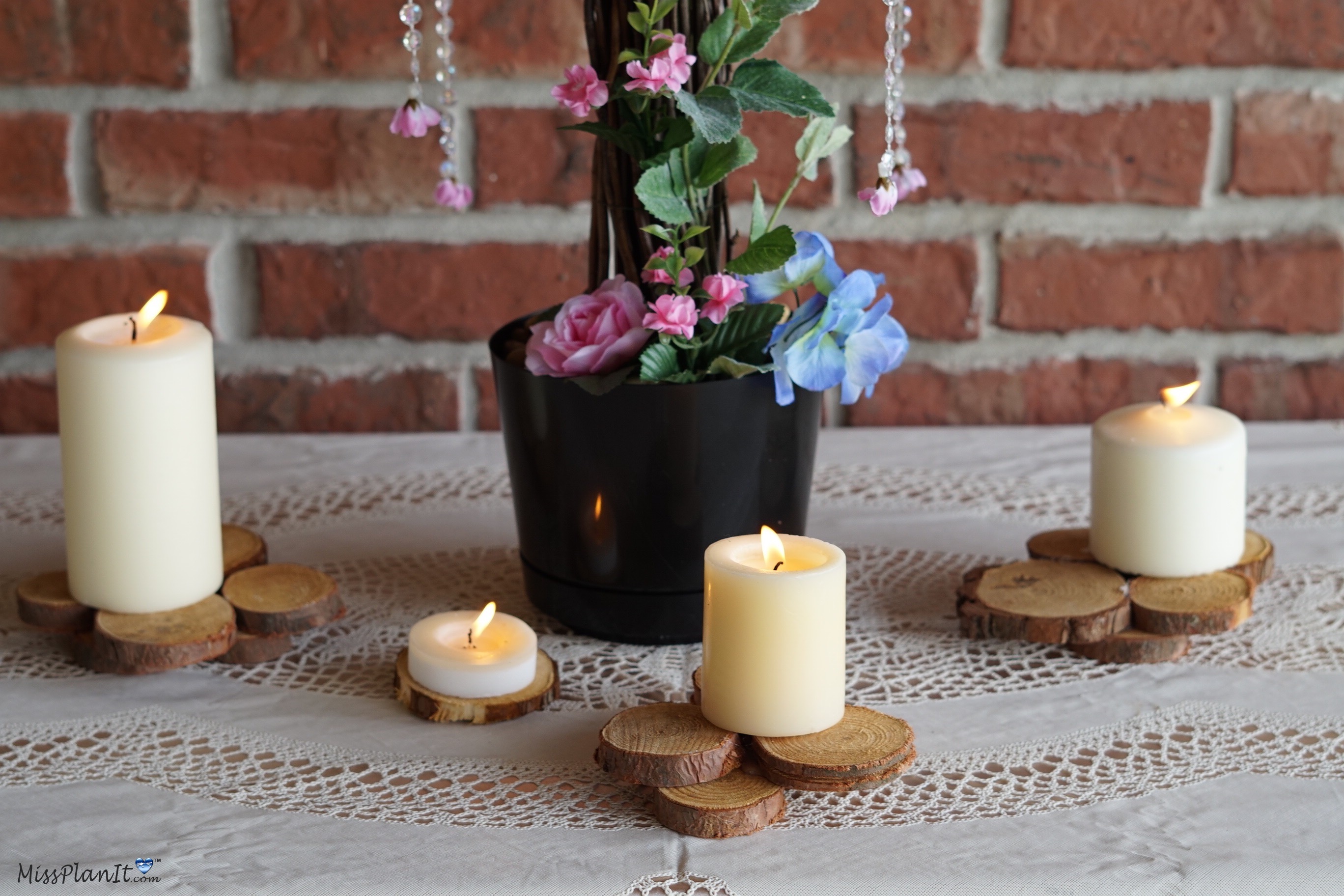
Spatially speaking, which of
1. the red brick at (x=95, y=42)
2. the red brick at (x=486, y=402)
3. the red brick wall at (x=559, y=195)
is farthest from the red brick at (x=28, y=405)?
the red brick at (x=486, y=402)

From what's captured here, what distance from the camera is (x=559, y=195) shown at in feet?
3.49

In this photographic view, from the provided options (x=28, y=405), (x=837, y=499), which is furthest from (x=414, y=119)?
(x=28, y=405)

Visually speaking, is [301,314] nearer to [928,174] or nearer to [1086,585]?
[928,174]

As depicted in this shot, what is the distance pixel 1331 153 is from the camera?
3.49 feet

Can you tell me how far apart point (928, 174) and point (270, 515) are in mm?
554

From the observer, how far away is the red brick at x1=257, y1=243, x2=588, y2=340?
107 centimetres

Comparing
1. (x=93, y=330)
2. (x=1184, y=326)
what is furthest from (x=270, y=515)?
(x=1184, y=326)

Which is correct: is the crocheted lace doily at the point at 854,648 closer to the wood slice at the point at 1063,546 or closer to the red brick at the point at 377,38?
the wood slice at the point at 1063,546

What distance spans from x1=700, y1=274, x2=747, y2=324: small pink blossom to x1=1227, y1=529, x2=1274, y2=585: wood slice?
30cm

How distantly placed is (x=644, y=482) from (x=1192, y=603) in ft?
0.90

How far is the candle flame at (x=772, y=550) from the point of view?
56cm

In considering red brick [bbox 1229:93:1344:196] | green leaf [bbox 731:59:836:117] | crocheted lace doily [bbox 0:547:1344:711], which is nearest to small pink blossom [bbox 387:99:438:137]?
green leaf [bbox 731:59:836:117]

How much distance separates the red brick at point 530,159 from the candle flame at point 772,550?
21.6 inches

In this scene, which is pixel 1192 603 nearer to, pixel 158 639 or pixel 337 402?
pixel 158 639
